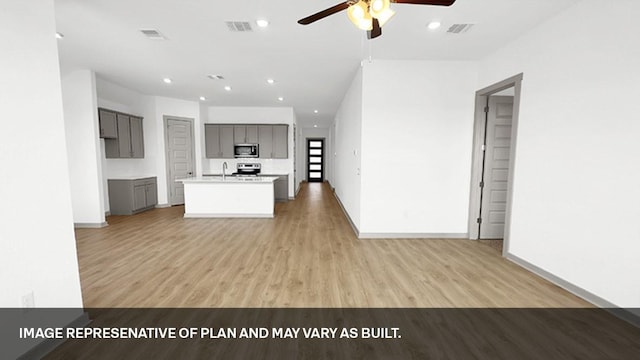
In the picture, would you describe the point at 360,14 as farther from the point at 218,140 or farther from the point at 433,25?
the point at 218,140

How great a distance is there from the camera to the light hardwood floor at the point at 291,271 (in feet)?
8.38

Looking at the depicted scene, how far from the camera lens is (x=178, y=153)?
7.16m

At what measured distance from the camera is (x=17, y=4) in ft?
5.50

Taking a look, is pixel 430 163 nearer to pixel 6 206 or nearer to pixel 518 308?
pixel 518 308

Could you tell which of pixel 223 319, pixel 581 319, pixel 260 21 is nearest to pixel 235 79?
pixel 260 21

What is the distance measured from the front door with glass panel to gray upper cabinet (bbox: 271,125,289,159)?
592cm

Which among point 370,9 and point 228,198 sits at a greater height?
point 370,9

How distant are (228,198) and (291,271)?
10.8 ft

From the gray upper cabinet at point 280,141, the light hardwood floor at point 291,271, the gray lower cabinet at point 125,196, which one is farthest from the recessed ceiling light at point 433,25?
the gray lower cabinet at point 125,196

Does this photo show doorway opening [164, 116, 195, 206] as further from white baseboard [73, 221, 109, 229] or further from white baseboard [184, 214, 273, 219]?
white baseboard [73, 221, 109, 229]

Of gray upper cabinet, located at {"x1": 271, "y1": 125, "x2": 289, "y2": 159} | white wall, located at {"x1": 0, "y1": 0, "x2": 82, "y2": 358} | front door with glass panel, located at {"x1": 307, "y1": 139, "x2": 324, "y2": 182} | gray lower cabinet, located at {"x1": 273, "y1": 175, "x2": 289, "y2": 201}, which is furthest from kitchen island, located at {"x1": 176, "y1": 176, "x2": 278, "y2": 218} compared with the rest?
front door with glass panel, located at {"x1": 307, "y1": 139, "x2": 324, "y2": 182}

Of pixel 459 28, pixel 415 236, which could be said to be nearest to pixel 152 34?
pixel 459 28

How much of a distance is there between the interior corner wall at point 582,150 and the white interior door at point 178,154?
7.41 meters

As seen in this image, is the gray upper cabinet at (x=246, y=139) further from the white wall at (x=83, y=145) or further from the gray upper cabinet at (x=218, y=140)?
the white wall at (x=83, y=145)
